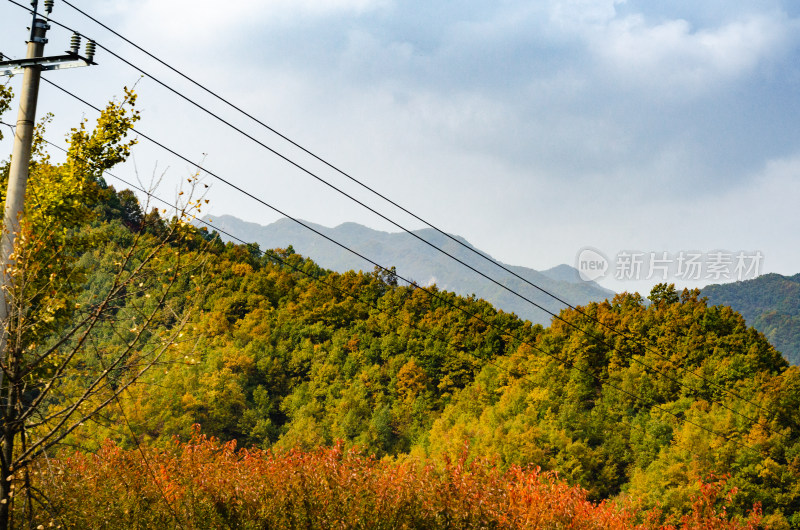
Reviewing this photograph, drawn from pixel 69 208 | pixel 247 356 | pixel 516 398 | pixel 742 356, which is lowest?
pixel 247 356

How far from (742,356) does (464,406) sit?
12.2m

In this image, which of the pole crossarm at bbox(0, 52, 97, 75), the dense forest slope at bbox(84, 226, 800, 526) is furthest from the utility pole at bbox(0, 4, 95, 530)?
the dense forest slope at bbox(84, 226, 800, 526)

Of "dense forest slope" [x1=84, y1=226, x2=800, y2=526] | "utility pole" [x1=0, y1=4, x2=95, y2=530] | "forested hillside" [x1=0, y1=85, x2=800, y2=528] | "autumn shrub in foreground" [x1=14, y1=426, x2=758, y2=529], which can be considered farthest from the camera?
"dense forest slope" [x1=84, y1=226, x2=800, y2=526]

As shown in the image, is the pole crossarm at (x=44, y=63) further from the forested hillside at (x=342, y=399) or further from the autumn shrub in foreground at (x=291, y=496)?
the autumn shrub in foreground at (x=291, y=496)

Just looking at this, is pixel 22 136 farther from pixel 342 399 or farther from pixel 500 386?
pixel 342 399

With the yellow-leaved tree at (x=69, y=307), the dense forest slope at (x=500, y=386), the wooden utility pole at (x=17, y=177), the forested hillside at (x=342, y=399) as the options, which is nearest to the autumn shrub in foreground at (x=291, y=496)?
the forested hillside at (x=342, y=399)

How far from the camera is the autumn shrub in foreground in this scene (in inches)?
288

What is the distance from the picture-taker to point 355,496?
7555 millimetres

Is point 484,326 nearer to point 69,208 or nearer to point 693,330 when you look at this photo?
point 693,330

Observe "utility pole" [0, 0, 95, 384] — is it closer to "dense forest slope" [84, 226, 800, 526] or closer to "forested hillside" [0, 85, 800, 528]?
"forested hillside" [0, 85, 800, 528]

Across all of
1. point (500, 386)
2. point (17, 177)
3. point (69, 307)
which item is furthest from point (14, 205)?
point (500, 386)

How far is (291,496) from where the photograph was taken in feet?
24.9

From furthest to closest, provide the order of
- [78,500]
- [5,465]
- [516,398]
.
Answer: [516,398]
[78,500]
[5,465]

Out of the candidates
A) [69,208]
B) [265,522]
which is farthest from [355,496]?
[69,208]
